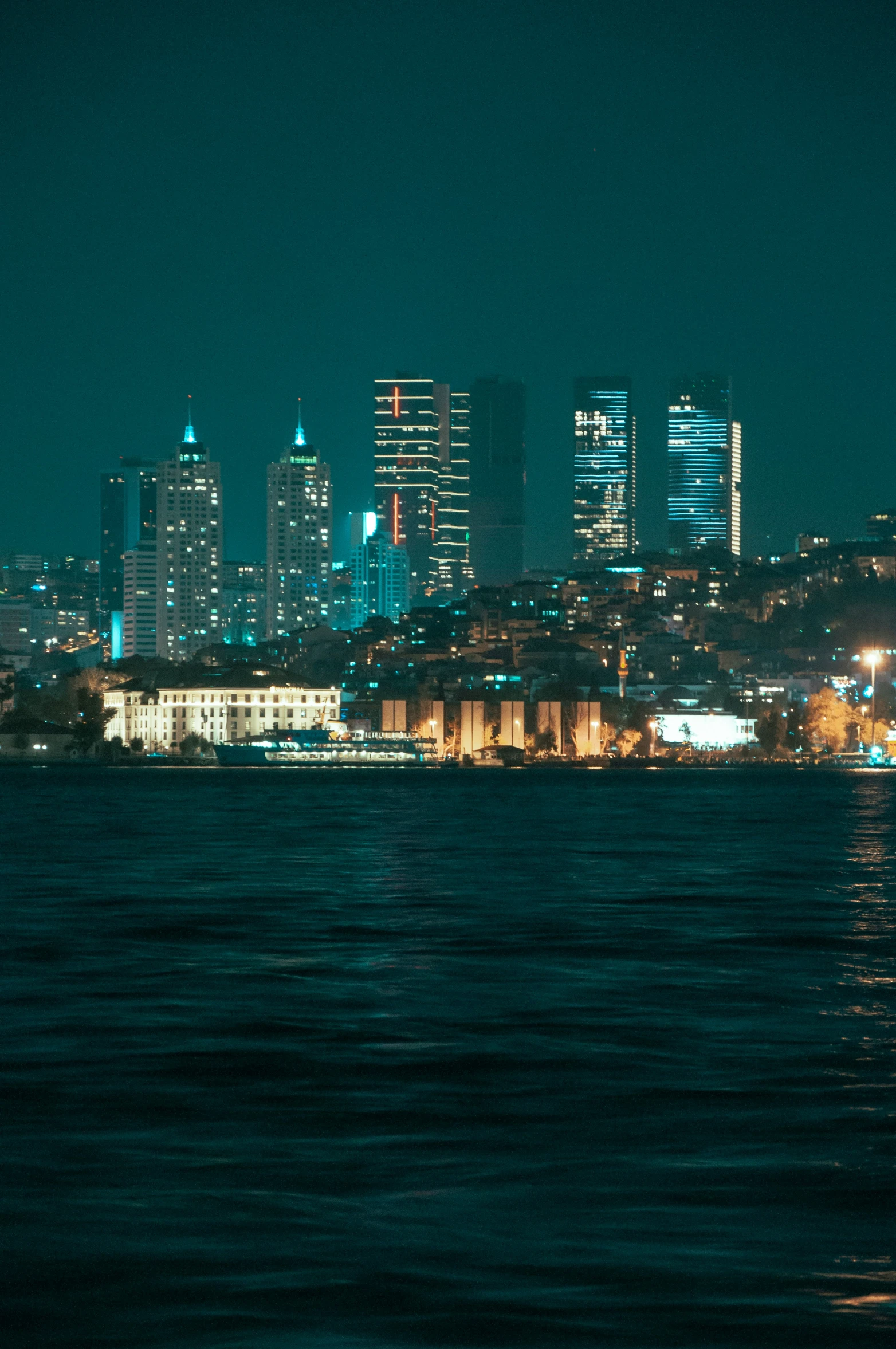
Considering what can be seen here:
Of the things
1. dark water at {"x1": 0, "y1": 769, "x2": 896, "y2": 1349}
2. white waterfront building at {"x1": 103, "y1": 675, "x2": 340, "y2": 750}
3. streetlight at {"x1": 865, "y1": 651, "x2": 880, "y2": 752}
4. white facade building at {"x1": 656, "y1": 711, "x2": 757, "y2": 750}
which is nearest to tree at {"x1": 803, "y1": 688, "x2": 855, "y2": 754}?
streetlight at {"x1": 865, "y1": 651, "x2": 880, "y2": 752}

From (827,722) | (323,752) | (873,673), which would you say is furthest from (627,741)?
(323,752)

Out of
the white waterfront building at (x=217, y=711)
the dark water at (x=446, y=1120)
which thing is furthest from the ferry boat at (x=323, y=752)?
the dark water at (x=446, y=1120)

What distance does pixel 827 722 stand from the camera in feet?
493

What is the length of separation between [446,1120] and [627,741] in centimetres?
13847

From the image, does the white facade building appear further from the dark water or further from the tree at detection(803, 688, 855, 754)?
the dark water

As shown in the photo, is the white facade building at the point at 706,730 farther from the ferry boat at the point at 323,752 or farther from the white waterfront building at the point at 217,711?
the white waterfront building at the point at 217,711

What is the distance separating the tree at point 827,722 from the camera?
493ft

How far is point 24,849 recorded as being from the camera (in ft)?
135

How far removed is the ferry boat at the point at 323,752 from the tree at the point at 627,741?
50.2 ft

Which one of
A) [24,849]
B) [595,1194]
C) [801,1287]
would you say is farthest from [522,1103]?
[24,849]

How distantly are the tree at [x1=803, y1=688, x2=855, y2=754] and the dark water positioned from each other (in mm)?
124513

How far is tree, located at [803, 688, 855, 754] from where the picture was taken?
150 metres

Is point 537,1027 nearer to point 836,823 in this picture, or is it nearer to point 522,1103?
point 522,1103

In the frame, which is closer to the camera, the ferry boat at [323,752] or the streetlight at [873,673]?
the streetlight at [873,673]
